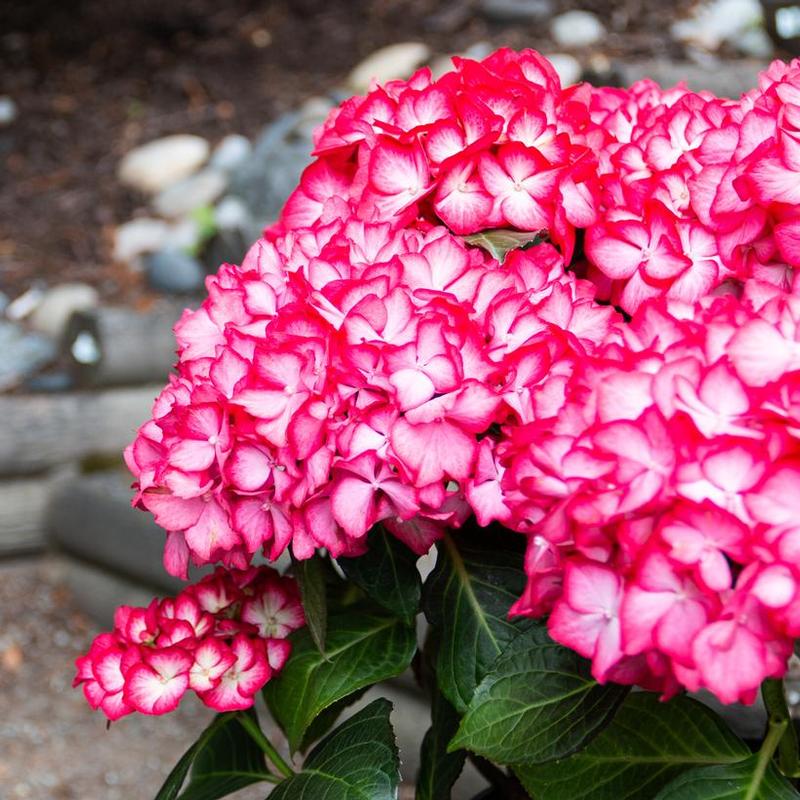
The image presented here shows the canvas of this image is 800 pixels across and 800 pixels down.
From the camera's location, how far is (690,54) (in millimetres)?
3143

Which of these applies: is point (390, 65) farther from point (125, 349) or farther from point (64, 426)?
point (64, 426)

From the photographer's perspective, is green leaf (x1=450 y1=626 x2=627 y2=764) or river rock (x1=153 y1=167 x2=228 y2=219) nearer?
green leaf (x1=450 y1=626 x2=627 y2=764)

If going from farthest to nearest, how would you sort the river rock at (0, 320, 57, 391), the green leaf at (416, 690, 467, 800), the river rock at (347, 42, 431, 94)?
the river rock at (347, 42, 431, 94) < the river rock at (0, 320, 57, 391) < the green leaf at (416, 690, 467, 800)

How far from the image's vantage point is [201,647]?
750mm

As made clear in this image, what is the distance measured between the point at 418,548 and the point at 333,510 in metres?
0.07

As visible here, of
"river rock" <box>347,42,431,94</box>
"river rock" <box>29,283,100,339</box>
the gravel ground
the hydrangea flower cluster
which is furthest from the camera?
"river rock" <box>347,42,431,94</box>

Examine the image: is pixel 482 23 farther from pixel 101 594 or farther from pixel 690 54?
pixel 101 594

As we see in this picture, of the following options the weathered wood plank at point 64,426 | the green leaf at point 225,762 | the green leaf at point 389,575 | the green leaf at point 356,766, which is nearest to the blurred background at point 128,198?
the weathered wood plank at point 64,426

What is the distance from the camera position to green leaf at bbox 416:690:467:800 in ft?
2.70

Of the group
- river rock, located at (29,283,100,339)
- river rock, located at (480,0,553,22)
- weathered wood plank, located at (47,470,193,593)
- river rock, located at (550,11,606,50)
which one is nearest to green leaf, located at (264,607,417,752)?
weathered wood plank, located at (47,470,193,593)

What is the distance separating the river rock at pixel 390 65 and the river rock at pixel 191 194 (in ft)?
1.54

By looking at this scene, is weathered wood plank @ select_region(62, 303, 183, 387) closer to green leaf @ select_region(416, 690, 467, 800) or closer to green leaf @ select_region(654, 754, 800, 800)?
green leaf @ select_region(416, 690, 467, 800)

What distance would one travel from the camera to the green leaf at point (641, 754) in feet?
2.35

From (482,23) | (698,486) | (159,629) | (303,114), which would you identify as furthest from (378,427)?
(482,23)
